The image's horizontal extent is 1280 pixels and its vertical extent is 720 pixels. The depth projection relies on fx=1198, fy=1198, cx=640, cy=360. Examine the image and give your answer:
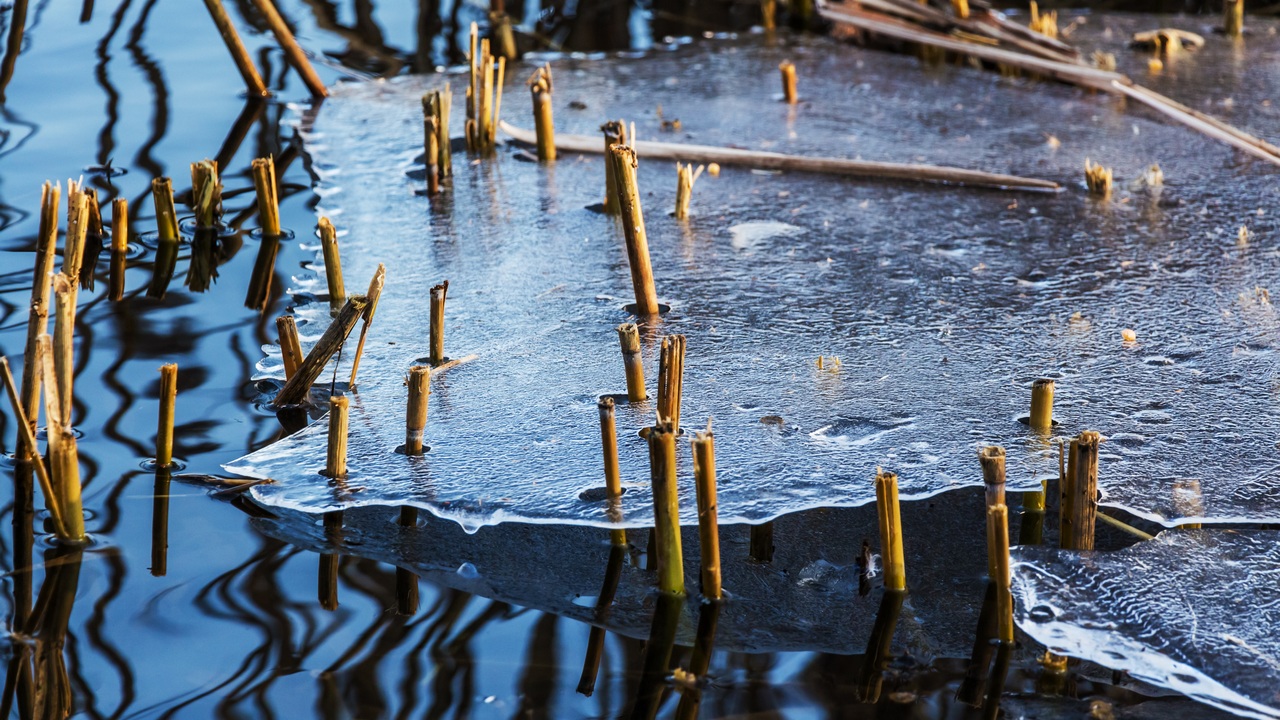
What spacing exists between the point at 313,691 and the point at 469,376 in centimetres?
98

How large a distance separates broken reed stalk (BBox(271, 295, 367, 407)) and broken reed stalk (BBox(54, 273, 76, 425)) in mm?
540

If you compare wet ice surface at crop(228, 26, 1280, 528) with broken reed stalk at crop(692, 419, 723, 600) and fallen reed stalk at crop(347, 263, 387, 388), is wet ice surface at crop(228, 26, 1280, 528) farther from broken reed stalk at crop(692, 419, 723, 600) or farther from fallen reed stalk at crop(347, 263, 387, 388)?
broken reed stalk at crop(692, 419, 723, 600)

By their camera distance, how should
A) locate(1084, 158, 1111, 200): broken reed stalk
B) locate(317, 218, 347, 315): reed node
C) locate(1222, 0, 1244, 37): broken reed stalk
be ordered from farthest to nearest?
locate(1222, 0, 1244, 37): broken reed stalk
locate(1084, 158, 1111, 200): broken reed stalk
locate(317, 218, 347, 315): reed node

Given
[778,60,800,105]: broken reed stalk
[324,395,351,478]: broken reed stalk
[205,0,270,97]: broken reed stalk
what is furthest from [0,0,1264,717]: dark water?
[778,60,800,105]: broken reed stalk

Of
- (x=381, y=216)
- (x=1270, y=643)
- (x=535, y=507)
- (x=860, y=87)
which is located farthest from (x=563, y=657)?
(x=860, y=87)

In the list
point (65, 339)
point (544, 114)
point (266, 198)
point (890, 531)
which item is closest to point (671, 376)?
point (890, 531)

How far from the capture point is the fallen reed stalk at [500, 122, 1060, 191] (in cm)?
405

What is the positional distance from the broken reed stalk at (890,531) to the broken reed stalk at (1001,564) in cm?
16

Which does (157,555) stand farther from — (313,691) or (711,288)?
(711,288)

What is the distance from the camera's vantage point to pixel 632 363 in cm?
260

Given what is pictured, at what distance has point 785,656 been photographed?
83.1 inches

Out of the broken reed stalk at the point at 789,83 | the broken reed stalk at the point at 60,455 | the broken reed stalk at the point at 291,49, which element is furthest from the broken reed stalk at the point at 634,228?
the broken reed stalk at the point at 291,49

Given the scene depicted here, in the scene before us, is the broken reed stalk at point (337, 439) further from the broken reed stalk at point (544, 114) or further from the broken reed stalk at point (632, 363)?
the broken reed stalk at point (544, 114)

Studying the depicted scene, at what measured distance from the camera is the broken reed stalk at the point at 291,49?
16.1 feet
